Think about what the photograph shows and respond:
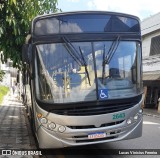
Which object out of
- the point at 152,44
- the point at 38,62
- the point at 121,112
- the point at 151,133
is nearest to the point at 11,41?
the point at 38,62

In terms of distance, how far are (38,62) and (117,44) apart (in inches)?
70.2

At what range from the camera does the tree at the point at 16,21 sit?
8.76 meters

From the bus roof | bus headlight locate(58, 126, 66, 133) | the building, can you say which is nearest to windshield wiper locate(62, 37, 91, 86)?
the bus roof

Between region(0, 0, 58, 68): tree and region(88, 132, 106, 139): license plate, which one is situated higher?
region(0, 0, 58, 68): tree

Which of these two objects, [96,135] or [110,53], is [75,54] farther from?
[96,135]

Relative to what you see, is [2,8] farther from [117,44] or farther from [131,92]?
[131,92]

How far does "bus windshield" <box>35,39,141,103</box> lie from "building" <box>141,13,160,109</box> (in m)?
18.0

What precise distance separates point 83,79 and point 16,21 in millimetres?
2701

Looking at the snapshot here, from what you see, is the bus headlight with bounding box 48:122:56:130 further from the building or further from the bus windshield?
the building

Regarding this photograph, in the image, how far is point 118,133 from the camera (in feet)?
25.2

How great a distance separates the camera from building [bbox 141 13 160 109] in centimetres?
2623

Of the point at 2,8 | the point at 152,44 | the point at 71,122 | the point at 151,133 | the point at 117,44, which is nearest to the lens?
the point at 71,122

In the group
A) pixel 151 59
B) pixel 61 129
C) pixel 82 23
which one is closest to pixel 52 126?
pixel 61 129

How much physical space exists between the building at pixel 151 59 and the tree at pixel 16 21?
16.9 metres
